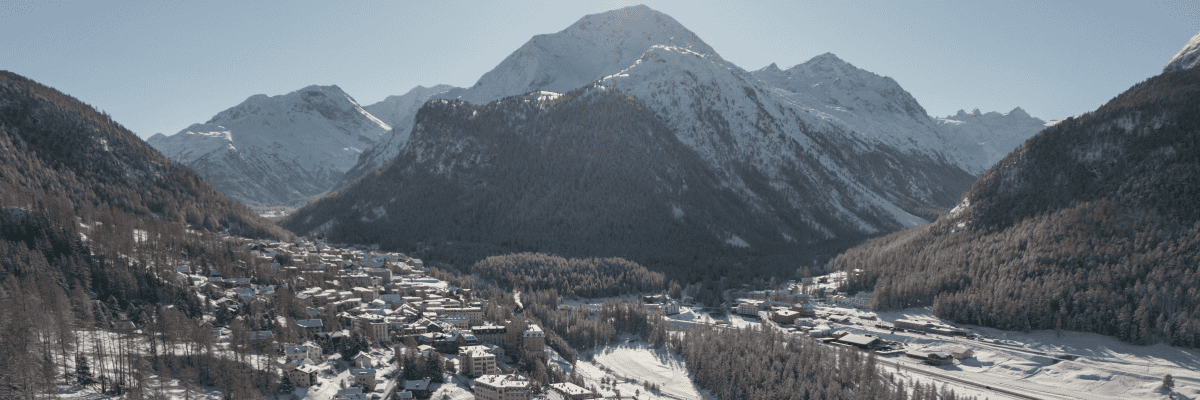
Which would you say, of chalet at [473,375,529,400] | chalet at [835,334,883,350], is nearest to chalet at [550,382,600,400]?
chalet at [473,375,529,400]

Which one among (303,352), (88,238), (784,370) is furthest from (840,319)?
(88,238)

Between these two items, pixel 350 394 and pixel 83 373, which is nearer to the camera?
pixel 83 373

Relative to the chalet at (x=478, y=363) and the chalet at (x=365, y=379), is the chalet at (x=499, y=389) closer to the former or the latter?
the chalet at (x=478, y=363)

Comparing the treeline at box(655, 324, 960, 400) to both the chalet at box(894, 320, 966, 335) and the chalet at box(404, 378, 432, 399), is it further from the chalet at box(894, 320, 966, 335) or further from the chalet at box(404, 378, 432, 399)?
the chalet at box(404, 378, 432, 399)

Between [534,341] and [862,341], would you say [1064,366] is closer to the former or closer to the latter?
[862,341]

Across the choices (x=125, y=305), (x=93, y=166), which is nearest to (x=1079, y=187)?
(x=125, y=305)

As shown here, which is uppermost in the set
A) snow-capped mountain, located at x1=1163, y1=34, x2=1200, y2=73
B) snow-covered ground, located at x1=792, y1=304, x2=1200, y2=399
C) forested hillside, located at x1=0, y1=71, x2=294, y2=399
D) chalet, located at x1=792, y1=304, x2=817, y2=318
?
snow-capped mountain, located at x1=1163, y1=34, x2=1200, y2=73

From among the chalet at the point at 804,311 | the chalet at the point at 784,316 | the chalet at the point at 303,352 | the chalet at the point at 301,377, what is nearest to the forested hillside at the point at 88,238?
the chalet at the point at 301,377
